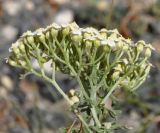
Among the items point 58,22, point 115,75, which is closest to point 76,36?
point 115,75

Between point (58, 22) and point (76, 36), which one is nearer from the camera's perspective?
point (76, 36)

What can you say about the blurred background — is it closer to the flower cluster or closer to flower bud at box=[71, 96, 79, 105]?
flower bud at box=[71, 96, 79, 105]

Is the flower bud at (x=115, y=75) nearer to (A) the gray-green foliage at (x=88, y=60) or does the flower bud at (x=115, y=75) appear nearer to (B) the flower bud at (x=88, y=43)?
(A) the gray-green foliage at (x=88, y=60)

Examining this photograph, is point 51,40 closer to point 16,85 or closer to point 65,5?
point 16,85

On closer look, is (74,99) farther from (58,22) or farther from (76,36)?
(58,22)

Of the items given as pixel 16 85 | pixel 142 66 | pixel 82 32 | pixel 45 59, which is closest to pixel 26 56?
pixel 45 59

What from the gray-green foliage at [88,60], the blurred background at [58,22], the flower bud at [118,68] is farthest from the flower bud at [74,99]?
the blurred background at [58,22]

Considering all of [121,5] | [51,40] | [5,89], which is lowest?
[51,40]
